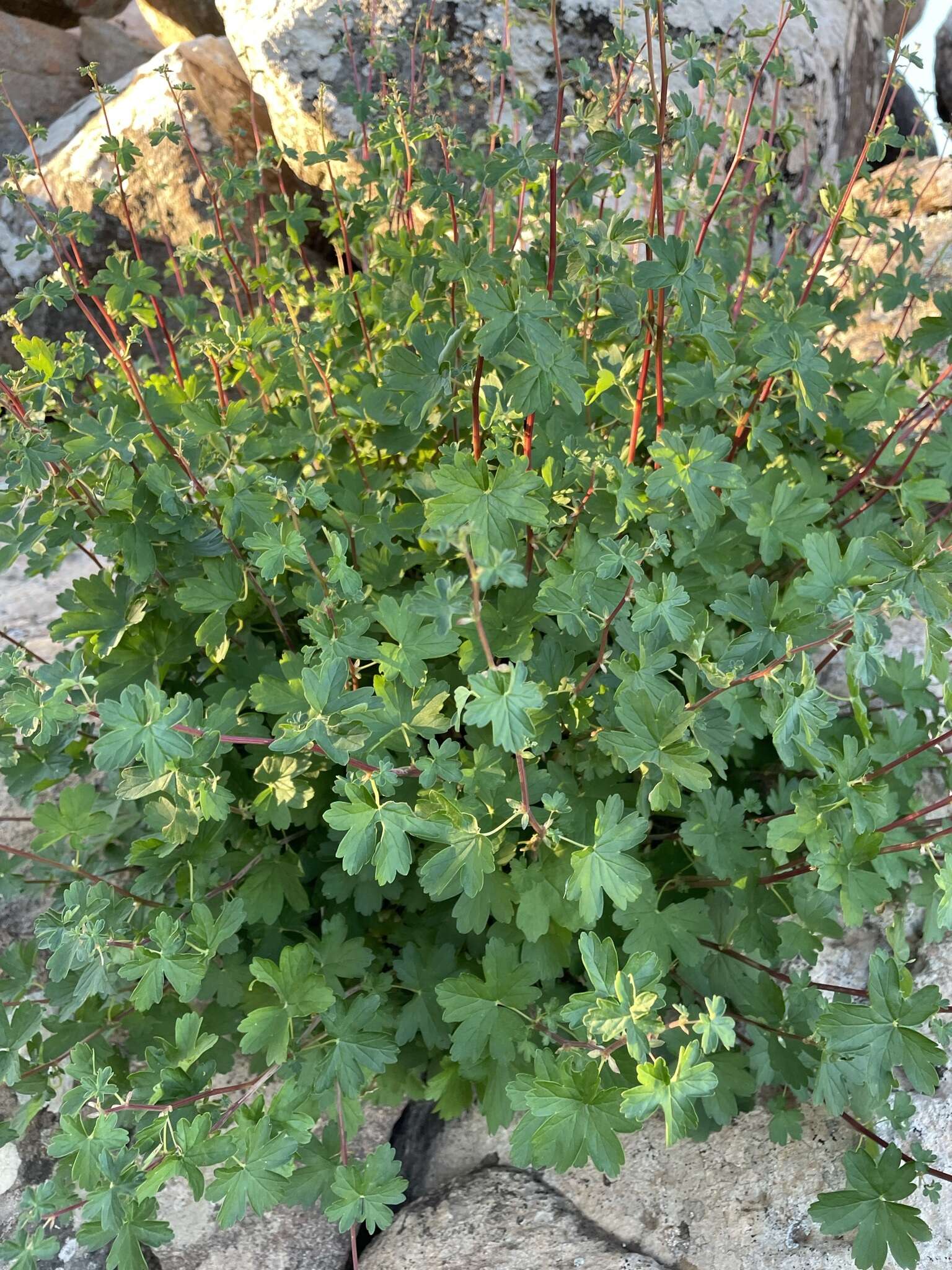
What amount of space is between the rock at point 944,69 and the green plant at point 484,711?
6710 millimetres

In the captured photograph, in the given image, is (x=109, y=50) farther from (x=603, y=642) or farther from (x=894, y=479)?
(x=603, y=642)

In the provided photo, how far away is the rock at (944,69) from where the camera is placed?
7.49 meters

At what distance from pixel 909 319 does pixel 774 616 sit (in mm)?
3226

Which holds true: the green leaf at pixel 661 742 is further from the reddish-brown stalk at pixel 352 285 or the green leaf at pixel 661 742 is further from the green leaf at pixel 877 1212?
the reddish-brown stalk at pixel 352 285

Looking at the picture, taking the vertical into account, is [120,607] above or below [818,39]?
below

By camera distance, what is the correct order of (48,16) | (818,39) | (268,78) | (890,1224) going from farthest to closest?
(48,16), (818,39), (268,78), (890,1224)

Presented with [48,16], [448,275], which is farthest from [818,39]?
[48,16]

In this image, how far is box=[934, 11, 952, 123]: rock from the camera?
7492 mm

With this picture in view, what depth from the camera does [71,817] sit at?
1.70 m

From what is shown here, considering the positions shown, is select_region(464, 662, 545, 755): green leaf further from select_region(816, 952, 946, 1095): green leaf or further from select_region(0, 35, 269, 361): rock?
select_region(0, 35, 269, 361): rock

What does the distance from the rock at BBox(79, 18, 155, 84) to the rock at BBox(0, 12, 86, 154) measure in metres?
0.09

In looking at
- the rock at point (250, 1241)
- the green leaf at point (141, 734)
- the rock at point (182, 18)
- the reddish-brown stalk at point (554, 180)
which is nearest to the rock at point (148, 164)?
the rock at point (182, 18)

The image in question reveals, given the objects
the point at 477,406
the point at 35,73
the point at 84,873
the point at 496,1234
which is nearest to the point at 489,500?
the point at 477,406

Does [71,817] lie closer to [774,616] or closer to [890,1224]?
[774,616]
